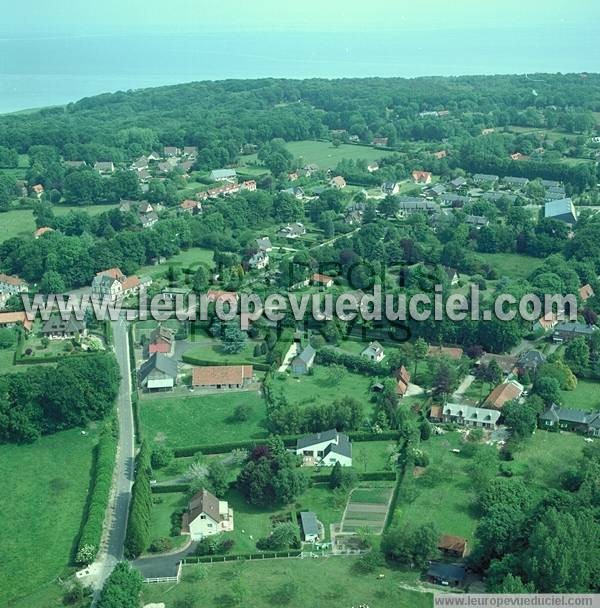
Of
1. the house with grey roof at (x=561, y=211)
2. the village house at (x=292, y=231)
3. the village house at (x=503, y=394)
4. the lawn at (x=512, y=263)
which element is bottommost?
the village house at (x=503, y=394)

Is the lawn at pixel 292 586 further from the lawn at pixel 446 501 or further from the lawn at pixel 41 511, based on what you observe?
the lawn at pixel 41 511

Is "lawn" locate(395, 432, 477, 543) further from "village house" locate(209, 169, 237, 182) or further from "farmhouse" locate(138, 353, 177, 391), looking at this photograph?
"village house" locate(209, 169, 237, 182)

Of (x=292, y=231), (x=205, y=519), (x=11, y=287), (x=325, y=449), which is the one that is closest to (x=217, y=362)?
(x=325, y=449)

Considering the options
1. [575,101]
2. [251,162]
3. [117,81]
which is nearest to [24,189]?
[251,162]

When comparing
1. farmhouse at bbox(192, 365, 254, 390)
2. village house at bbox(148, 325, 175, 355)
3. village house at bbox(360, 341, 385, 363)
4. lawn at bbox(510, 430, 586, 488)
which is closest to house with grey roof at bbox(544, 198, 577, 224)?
village house at bbox(360, 341, 385, 363)

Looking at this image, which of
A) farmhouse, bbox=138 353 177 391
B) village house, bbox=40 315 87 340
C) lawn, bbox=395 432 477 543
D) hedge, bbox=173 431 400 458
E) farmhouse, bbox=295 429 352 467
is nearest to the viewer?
lawn, bbox=395 432 477 543

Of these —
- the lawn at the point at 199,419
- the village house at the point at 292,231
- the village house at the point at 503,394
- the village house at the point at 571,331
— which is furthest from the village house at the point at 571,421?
the village house at the point at 292,231

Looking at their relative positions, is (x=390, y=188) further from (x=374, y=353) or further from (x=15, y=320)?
(x=15, y=320)
